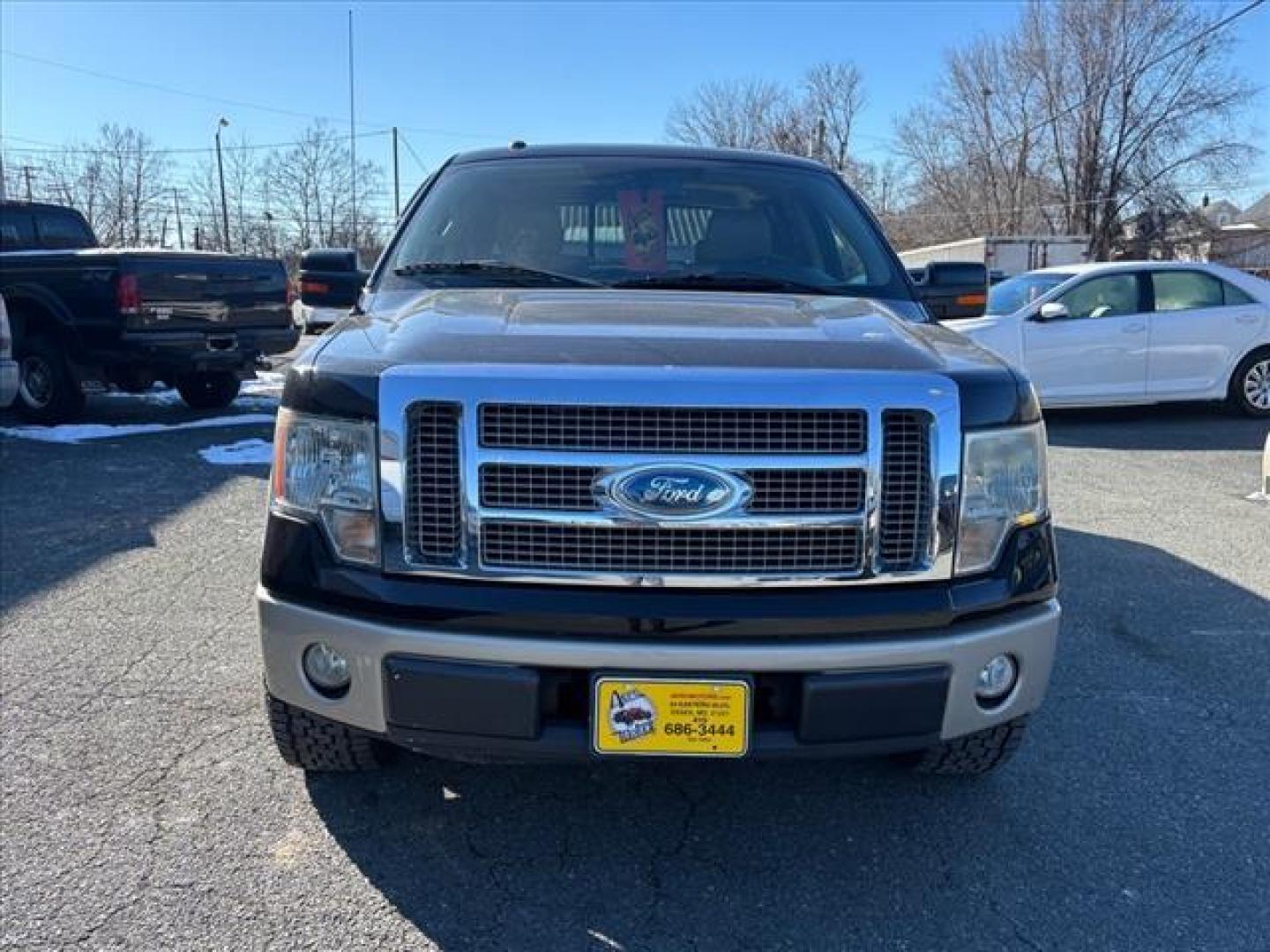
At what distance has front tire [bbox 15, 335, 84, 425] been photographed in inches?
360

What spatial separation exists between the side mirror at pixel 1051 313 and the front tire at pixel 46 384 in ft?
29.7

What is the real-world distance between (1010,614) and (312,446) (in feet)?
5.41

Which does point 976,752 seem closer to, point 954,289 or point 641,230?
point 954,289

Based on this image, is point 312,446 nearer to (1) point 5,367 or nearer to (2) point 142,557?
(2) point 142,557

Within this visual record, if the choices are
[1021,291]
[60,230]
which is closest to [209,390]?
[60,230]

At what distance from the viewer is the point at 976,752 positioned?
271 cm

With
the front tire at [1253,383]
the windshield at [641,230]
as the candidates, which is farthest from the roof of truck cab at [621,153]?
the front tire at [1253,383]

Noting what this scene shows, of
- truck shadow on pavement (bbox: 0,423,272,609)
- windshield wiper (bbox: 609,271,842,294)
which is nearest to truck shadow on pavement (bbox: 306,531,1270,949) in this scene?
windshield wiper (bbox: 609,271,842,294)

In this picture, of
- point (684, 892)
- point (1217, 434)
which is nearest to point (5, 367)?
point (684, 892)

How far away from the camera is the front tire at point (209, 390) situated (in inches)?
419

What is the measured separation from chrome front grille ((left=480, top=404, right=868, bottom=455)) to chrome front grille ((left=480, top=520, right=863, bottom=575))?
17 cm

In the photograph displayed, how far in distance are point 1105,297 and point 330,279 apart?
8444 millimetres

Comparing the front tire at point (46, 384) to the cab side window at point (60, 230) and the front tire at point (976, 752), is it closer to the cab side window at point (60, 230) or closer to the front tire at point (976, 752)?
the cab side window at point (60, 230)

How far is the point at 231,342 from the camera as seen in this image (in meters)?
9.34
